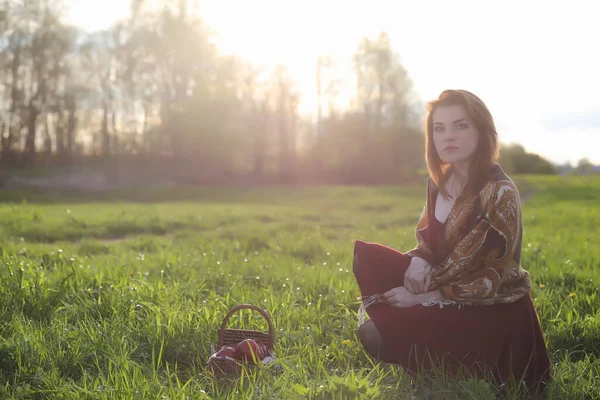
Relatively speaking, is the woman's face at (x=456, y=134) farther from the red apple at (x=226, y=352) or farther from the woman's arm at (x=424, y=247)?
the red apple at (x=226, y=352)

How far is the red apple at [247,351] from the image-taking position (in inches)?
118

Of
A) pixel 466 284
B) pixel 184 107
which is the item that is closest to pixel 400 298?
pixel 466 284

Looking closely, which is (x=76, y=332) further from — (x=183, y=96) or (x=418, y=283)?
(x=183, y=96)

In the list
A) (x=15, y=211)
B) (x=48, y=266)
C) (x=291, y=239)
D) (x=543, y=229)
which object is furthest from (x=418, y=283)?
(x=15, y=211)

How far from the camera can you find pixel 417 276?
3.00 meters

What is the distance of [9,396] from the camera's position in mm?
2779

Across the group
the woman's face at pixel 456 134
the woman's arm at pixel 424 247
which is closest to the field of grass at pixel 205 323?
the woman's arm at pixel 424 247

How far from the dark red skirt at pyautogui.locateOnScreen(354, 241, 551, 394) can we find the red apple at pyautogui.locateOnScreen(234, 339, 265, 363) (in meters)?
0.71

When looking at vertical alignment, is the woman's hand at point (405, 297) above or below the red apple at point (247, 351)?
above

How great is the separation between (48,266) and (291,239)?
4.34 meters

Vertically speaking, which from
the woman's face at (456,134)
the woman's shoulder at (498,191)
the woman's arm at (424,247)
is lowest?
the woman's arm at (424,247)

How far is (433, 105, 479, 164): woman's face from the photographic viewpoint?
300 centimetres

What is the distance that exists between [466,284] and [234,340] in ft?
4.81

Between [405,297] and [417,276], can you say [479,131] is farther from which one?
[405,297]
